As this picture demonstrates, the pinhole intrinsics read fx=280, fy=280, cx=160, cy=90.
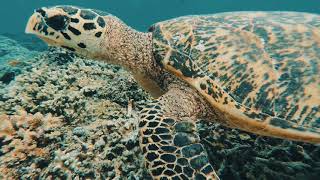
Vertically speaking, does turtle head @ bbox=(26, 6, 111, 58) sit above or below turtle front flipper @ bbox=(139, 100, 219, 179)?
above

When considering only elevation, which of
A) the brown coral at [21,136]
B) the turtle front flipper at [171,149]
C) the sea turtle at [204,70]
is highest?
the sea turtle at [204,70]

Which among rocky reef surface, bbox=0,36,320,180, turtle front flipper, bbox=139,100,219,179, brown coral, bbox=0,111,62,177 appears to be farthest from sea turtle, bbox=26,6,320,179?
brown coral, bbox=0,111,62,177

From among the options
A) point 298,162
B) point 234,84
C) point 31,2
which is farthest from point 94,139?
point 31,2

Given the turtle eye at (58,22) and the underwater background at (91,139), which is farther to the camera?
the turtle eye at (58,22)

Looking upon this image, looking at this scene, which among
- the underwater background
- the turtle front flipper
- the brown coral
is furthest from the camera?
the brown coral

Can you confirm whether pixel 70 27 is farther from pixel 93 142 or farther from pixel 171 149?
pixel 171 149

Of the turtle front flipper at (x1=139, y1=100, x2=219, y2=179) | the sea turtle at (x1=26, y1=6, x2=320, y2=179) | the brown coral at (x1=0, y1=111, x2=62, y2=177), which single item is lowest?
the brown coral at (x1=0, y1=111, x2=62, y2=177)

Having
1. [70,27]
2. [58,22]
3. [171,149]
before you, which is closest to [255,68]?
[171,149]

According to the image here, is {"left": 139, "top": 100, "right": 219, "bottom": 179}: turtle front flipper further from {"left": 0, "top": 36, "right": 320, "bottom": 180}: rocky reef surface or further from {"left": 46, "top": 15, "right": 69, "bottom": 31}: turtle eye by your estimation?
{"left": 46, "top": 15, "right": 69, "bottom": 31}: turtle eye

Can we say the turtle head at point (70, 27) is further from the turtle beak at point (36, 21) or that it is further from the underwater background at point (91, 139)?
the underwater background at point (91, 139)

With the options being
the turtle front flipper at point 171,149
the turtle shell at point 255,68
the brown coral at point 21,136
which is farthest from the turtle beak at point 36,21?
the turtle front flipper at point 171,149
